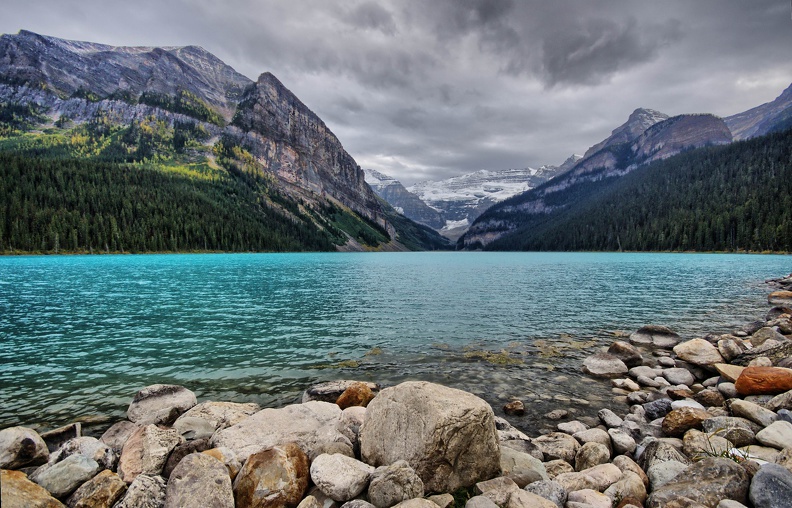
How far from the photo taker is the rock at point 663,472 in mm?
7871

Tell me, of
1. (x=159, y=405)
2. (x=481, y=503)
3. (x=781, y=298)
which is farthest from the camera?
(x=781, y=298)

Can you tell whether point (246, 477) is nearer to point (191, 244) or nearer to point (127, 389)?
point (127, 389)

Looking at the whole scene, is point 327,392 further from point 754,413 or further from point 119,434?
point 754,413

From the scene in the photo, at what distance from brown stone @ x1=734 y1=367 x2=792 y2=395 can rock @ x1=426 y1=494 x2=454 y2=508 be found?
40.5 feet

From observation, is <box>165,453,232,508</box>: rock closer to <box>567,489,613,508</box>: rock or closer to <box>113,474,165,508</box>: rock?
<box>113,474,165,508</box>: rock

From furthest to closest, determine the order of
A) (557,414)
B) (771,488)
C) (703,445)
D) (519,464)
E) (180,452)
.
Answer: (557,414) < (703,445) < (519,464) < (180,452) < (771,488)

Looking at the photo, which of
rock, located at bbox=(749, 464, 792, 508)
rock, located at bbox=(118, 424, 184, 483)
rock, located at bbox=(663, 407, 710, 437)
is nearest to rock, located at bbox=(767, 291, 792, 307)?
rock, located at bbox=(663, 407, 710, 437)

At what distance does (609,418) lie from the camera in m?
12.3

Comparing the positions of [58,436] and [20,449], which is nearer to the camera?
[20,449]

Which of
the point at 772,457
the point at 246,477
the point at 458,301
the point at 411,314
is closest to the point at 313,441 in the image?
the point at 246,477

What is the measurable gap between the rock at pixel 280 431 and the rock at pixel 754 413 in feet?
37.7

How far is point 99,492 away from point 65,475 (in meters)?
1.06

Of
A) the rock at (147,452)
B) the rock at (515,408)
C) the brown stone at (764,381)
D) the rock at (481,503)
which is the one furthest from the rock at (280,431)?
the brown stone at (764,381)

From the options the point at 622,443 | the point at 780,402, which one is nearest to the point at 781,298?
the point at 780,402
